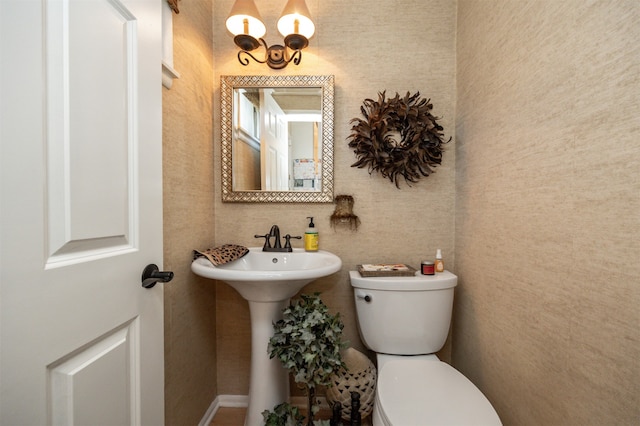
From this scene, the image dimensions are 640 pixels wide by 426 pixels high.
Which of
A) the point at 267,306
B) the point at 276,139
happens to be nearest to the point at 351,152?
the point at 276,139

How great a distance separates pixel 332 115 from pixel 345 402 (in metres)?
1.39

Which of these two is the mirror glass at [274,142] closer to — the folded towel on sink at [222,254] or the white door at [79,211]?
the folded towel on sink at [222,254]

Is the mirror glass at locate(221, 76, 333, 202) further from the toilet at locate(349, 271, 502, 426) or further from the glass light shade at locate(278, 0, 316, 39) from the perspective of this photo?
the toilet at locate(349, 271, 502, 426)

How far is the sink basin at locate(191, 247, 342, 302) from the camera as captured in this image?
0.92 meters

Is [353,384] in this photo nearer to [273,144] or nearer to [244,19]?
[273,144]

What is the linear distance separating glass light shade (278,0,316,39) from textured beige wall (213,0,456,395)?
0.16 meters

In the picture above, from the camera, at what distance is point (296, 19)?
3.92 feet

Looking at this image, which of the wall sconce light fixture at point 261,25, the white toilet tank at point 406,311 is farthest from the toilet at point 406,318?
the wall sconce light fixture at point 261,25

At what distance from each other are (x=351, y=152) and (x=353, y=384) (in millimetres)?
1124

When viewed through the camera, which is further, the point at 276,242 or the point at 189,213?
the point at 276,242

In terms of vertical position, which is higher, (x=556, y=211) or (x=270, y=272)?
(x=556, y=211)

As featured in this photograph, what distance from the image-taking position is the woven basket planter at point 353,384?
3.82 feet

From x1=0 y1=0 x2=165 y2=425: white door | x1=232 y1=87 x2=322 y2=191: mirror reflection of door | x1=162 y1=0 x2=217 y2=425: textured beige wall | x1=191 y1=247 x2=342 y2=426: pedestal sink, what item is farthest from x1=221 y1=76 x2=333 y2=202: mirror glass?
x1=0 y1=0 x2=165 y2=425: white door

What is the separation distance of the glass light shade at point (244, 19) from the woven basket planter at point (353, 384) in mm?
1618
